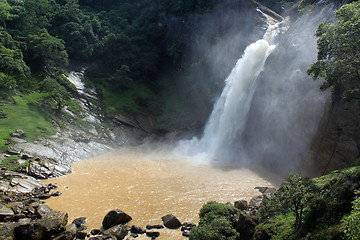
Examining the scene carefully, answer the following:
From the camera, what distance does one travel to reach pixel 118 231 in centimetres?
1266

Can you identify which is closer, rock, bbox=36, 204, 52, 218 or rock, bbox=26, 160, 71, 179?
rock, bbox=36, 204, 52, 218

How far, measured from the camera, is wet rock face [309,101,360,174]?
17672 millimetres

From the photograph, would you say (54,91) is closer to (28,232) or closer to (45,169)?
(45,169)

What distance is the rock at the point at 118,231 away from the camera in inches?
490

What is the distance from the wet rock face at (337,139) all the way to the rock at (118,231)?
15639 millimetres

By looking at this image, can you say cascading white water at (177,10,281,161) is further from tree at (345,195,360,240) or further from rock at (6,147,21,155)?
tree at (345,195,360,240)

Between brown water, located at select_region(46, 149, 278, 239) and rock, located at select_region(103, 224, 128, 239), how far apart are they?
1169 mm

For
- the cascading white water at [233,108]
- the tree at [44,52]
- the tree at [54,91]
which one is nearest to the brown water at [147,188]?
the cascading white water at [233,108]

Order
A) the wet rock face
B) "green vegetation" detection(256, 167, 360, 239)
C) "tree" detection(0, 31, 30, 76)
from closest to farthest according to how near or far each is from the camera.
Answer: "green vegetation" detection(256, 167, 360, 239) < the wet rock face < "tree" detection(0, 31, 30, 76)

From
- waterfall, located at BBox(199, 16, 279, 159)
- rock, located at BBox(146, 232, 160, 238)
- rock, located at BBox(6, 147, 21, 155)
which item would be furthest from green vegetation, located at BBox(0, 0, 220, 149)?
rock, located at BBox(146, 232, 160, 238)

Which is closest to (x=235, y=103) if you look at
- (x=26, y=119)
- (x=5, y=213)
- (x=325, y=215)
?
(x=325, y=215)

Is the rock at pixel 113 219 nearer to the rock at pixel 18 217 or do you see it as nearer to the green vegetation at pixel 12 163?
the rock at pixel 18 217

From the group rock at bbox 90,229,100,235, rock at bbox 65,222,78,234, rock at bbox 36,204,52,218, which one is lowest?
rock at bbox 36,204,52,218

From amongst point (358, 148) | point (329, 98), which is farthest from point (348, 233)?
point (329, 98)
